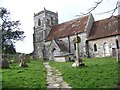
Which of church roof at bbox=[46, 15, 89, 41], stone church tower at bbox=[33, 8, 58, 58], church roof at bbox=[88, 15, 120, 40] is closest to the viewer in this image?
church roof at bbox=[88, 15, 120, 40]

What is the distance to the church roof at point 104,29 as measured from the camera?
3176cm

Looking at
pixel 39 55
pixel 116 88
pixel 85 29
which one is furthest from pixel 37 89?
pixel 39 55

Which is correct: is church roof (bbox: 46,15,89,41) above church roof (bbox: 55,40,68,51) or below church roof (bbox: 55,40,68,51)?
above

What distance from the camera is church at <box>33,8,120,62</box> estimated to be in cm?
3142

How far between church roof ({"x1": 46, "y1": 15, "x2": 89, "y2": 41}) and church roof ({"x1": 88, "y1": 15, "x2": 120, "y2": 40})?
6.17 feet

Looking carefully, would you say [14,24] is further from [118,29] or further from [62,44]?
[118,29]

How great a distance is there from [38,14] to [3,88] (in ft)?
127

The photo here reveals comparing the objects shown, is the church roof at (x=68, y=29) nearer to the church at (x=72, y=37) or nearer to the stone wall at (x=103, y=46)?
the church at (x=72, y=37)

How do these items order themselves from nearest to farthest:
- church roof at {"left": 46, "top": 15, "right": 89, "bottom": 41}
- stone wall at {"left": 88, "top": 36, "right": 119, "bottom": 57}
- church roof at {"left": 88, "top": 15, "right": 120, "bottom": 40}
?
stone wall at {"left": 88, "top": 36, "right": 119, "bottom": 57}
church roof at {"left": 88, "top": 15, "right": 120, "bottom": 40}
church roof at {"left": 46, "top": 15, "right": 89, "bottom": 41}

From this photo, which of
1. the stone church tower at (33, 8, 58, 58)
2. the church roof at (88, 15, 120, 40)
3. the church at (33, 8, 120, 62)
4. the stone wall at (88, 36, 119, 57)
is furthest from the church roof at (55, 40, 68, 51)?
the stone church tower at (33, 8, 58, 58)

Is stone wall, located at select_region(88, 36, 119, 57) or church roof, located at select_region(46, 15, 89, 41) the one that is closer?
stone wall, located at select_region(88, 36, 119, 57)

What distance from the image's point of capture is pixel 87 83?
949 centimetres

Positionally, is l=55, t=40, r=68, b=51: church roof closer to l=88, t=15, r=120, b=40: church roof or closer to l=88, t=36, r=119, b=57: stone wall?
l=88, t=36, r=119, b=57: stone wall

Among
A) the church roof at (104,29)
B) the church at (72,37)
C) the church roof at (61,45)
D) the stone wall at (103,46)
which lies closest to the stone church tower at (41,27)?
the church at (72,37)
